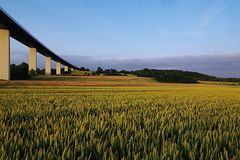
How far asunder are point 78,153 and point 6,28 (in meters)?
52.8

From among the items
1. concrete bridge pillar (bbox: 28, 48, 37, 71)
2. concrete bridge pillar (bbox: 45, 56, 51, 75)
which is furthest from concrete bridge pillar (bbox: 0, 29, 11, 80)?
concrete bridge pillar (bbox: 45, 56, 51, 75)

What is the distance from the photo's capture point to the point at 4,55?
51719mm

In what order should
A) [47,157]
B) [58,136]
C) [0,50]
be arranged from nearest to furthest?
[47,157], [58,136], [0,50]

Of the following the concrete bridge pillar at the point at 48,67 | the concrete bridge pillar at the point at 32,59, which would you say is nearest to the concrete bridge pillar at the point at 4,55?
the concrete bridge pillar at the point at 32,59

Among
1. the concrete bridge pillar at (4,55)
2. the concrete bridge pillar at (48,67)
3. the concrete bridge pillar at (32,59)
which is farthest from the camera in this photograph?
the concrete bridge pillar at (48,67)

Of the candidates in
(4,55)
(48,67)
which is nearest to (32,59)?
(48,67)

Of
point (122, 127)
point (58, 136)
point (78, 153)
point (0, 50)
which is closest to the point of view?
point (78, 153)

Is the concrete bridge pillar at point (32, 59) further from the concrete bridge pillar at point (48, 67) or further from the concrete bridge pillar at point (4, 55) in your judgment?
the concrete bridge pillar at point (4, 55)

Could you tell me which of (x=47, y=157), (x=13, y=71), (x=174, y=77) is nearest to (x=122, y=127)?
(x=47, y=157)

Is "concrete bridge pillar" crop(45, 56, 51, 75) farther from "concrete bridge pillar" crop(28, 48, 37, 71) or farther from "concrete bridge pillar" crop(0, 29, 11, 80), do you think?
"concrete bridge pillar" crop(0, 29, 11, 80)

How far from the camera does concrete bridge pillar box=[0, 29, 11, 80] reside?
50.9 meters

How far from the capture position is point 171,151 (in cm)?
352

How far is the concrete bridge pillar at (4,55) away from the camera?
50938 millimetres

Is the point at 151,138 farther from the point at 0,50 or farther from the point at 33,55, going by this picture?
the point at 33,55
